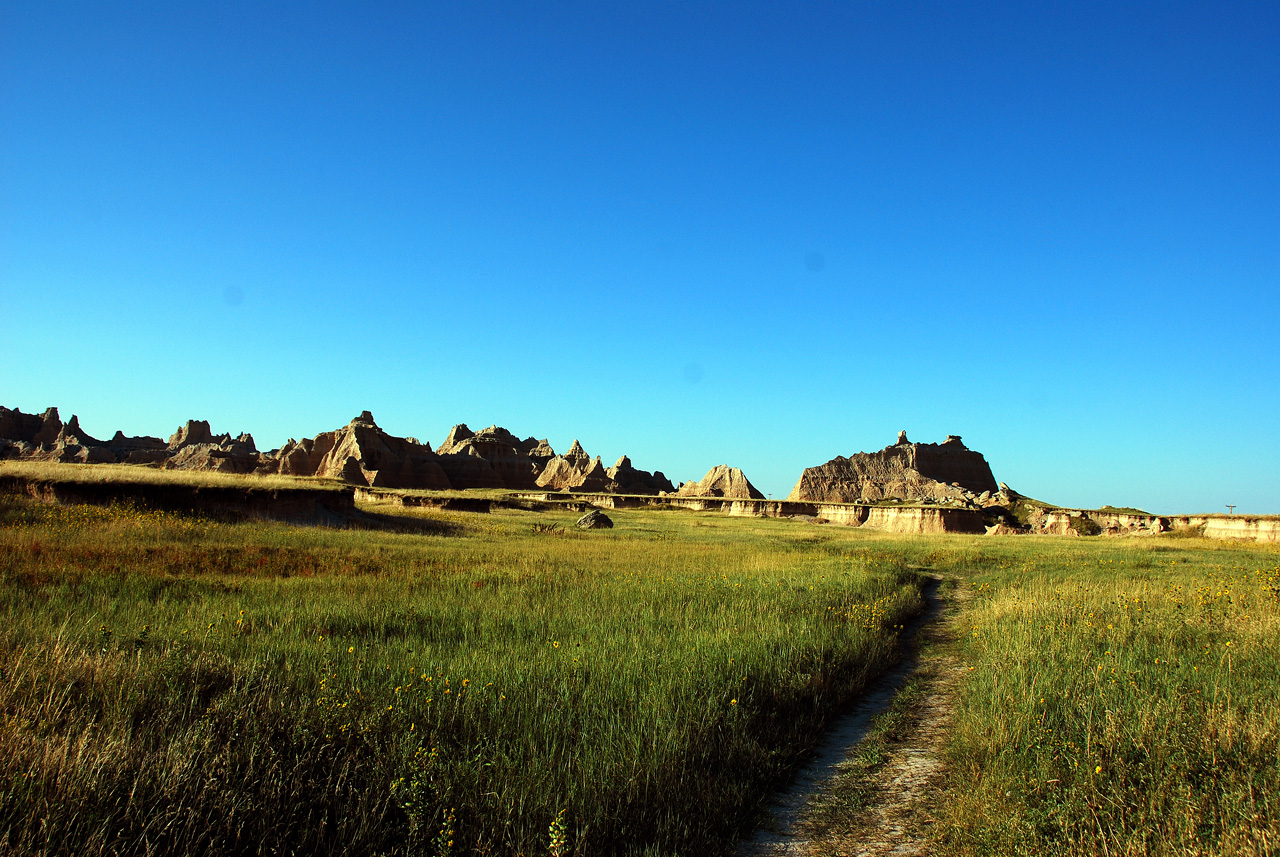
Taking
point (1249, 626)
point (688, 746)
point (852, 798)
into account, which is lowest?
point (852, 798)

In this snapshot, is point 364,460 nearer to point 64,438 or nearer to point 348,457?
point 348,457

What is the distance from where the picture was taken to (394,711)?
200 inches

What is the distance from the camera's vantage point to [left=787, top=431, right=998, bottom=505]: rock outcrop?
4134 inches

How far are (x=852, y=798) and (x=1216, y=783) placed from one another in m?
2.50

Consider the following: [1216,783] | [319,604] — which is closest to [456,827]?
[1216,783]

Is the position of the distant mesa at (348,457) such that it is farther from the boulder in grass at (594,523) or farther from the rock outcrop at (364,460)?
the boulder in grass at (594,523)

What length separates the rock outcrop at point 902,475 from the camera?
105 m

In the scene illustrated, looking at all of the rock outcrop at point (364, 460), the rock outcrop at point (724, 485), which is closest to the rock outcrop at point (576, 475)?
the rock outcrop at point (724, 485)

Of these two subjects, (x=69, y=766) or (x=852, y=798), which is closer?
(x=69, y=766)

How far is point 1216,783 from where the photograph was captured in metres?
4.70

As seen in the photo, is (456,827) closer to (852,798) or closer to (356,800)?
(356,800)

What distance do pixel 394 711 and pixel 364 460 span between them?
305 ft

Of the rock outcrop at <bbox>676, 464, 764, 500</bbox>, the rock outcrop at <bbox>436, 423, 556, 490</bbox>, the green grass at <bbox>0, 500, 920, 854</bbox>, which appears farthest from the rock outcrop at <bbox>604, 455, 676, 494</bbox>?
the green grass at <bbox>0, 500, 920, 854</bbox>

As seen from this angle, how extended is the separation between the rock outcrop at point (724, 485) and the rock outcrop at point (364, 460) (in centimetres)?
4496
